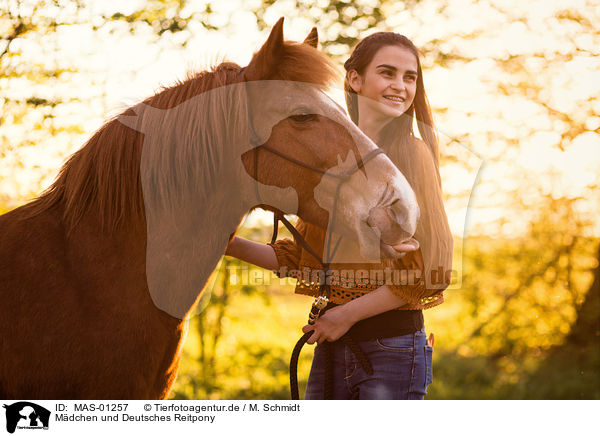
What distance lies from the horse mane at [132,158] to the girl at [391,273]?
0.44 meters

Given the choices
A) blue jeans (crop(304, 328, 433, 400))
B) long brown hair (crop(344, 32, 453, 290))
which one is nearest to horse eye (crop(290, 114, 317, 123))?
long brown hair (crop(344, 32, 453, 290))

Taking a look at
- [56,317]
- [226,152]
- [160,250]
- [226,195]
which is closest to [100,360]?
[56,317]

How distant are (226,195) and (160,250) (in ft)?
1.03

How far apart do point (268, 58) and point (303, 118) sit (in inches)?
9.8

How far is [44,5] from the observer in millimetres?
3674

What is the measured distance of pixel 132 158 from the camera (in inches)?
66.9

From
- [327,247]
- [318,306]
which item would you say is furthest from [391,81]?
[318,306]

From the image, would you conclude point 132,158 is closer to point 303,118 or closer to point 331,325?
point 303,118

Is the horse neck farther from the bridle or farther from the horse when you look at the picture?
the bridle

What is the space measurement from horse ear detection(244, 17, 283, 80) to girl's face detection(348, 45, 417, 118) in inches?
18.8

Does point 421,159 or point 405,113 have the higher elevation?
point 405,113
